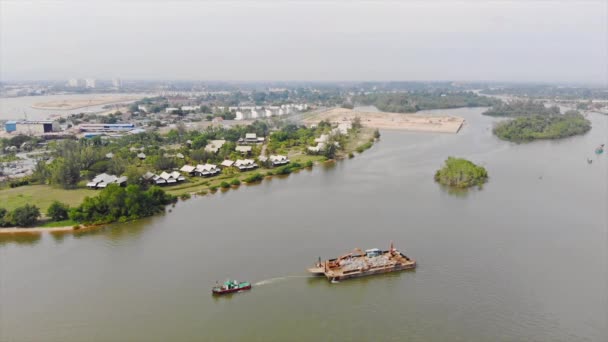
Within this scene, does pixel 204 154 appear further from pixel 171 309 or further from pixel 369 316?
pixel 369 316

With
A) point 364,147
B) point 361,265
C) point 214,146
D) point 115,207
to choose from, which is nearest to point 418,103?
point 364,147

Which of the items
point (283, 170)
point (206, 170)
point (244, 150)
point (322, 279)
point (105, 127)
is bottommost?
point (322, 279)

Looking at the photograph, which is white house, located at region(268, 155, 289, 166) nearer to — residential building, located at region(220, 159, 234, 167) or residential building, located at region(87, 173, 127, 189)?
residential building, located at region(220, 159, 234, 167)

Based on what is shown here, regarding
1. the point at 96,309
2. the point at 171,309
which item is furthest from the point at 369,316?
the point at 96,309

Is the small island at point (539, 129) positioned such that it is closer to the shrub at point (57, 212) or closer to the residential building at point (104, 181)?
the residential building at point (104, 181)

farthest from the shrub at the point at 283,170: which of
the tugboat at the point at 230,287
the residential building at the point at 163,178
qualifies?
the tugboat at the point at 230,287

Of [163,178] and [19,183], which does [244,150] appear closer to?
[163,178]
